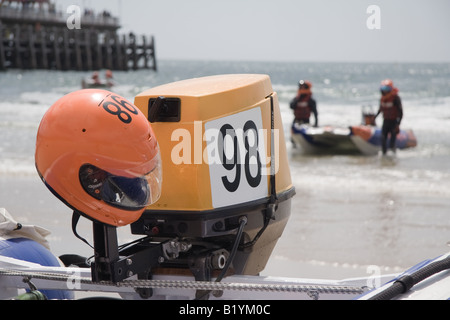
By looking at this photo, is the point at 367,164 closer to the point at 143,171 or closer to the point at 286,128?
the point at 286,128

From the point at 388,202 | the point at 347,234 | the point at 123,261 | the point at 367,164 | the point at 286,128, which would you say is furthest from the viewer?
the point at 286,128

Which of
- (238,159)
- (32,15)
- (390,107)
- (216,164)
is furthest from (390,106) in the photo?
(32,15)

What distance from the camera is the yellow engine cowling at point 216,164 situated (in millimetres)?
2645

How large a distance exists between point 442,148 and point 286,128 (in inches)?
218

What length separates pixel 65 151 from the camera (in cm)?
204

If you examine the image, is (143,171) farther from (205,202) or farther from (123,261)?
(205,202)

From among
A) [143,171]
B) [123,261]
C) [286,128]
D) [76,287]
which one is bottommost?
[286,128]

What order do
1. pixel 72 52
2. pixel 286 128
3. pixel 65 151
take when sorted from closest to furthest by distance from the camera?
pixel 65 151, pixel 286 128, pixel 72 52

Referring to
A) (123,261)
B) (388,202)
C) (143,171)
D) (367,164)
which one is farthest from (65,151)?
(367,164)

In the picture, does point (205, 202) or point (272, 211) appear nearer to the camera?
point (205, 202)

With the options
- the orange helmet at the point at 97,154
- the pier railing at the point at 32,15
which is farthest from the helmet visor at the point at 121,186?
the pier railing at the point at 32,15

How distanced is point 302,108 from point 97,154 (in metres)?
11.9

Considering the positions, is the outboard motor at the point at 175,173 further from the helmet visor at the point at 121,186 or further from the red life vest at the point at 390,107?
the red life vest at the point at 390,107

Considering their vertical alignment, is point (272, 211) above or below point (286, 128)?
above
